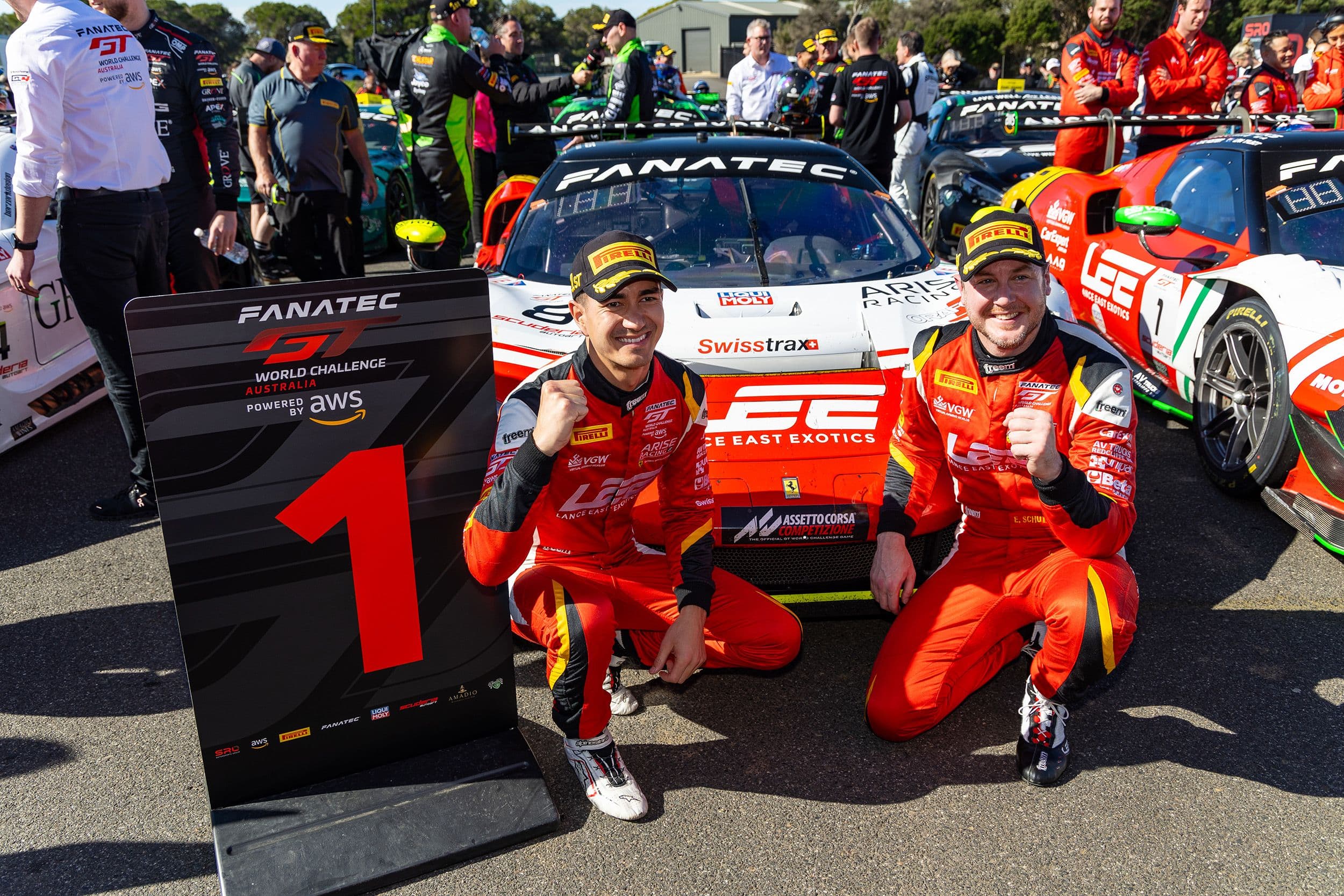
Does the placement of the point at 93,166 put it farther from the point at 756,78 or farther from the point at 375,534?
the point at 756,78

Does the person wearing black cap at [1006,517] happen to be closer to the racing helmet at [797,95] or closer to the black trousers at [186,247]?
the black trousers at [186,247]

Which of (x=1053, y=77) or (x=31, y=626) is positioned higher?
(x=1053, y=77)

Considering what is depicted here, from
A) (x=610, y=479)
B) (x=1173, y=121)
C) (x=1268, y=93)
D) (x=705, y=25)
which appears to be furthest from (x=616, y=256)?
(x=705, y=25)

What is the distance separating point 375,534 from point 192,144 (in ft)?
9.91

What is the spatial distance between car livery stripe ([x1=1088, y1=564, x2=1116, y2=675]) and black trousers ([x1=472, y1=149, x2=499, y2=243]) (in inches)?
227

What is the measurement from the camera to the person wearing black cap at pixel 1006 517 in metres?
2.48

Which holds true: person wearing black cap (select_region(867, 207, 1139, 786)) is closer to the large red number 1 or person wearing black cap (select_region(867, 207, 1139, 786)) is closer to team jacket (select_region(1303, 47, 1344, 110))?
the large red number 1

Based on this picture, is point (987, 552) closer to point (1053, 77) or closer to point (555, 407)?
point (555, 407)

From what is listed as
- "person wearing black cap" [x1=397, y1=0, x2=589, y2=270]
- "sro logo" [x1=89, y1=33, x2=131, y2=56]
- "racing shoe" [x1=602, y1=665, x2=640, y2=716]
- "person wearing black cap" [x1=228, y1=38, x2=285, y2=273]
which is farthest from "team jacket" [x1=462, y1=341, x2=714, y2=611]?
"person wearing black cap" [x1=228, y1=38, x2=285, y2=273]

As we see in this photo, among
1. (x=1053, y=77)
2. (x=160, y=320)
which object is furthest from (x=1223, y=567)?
(x=1053, y=77)

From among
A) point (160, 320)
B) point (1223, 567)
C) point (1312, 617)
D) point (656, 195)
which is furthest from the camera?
point (656, 195)

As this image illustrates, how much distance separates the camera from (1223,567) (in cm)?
355

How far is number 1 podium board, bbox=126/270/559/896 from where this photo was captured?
6.61ft

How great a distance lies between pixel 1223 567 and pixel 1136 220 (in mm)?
1591
